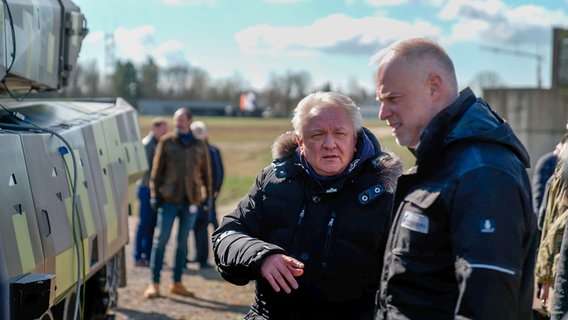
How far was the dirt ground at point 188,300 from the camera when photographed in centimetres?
874

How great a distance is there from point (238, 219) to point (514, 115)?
13533 millimetres

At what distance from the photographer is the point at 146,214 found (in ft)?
37.1

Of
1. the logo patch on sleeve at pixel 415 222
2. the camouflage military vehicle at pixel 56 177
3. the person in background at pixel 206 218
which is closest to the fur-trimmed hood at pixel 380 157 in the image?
the logo patch on sleeve at pixel 415 222

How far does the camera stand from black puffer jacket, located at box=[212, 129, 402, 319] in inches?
151

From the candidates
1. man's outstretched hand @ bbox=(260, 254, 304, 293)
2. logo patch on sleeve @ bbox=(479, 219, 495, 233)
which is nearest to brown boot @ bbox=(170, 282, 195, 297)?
man's outstretched hand @ bbox=(260, 254, 304, 293)

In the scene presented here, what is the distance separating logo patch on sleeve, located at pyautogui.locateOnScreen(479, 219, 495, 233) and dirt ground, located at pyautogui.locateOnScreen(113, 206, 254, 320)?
5768 mm

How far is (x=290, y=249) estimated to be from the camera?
153 inches

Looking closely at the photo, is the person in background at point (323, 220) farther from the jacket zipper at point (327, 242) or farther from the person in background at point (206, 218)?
the person in background at point (206, 218)

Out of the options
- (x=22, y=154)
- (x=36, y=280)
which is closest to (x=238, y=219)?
(x=36, y=280)

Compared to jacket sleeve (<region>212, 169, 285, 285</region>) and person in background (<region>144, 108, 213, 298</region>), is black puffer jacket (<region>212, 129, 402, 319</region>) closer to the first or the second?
jacket sleeve (<region>212, 169, 285, 285</region>)

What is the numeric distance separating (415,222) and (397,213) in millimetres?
135

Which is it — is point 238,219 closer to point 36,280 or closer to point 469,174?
point 36,280

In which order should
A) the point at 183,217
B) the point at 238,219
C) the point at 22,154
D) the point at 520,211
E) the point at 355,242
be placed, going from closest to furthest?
1. the point at 520,211
2. the point at 355,242
3. the point at 238,219
4. the point at 22,154
5. the point at 183,217

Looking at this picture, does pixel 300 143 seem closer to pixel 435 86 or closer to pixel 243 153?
pixel 435 86
